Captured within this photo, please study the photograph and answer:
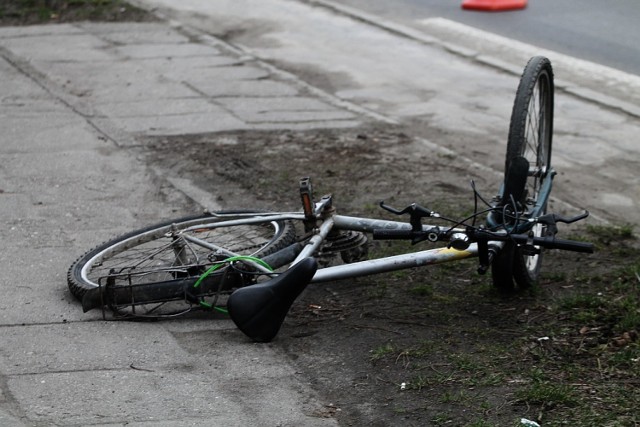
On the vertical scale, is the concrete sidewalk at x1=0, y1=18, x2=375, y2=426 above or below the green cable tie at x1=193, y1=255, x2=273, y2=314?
below

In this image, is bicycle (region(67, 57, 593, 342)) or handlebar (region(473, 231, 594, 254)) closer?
handlebar (region(473, 231, 594, 254))

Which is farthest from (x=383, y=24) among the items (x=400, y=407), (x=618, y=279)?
(x=400, y=407)

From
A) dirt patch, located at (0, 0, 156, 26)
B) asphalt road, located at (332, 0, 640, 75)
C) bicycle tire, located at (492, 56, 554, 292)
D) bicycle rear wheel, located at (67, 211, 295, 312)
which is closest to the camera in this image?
bicycle tire, located at (492, 56, 554, 292)

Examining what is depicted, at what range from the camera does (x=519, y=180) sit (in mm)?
5023

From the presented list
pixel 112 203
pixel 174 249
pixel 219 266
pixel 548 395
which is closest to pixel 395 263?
pixel 219 266

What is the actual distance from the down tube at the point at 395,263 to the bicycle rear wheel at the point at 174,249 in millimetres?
477

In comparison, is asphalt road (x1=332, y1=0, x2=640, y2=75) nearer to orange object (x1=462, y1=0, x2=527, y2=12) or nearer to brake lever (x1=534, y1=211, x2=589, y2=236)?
orange object (x1=462, y1=0, x2=527, y2=12)

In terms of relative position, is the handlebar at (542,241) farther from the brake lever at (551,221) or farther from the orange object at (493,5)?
the orange object at (493,5)

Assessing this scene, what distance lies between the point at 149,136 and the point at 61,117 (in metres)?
0.90

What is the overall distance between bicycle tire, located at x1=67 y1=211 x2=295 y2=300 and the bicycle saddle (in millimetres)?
544

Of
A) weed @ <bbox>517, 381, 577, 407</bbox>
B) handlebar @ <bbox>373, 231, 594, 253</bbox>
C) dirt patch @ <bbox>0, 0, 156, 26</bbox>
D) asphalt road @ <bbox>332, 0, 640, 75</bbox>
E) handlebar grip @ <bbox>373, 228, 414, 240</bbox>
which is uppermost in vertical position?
asphalt road @ <bbox>332, 0, 640, 75</bbox>

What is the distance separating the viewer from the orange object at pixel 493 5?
495 inches

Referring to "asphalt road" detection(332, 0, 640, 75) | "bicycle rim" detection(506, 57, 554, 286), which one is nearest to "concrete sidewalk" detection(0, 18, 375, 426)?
"bicycle rim" detection(506, 57, 554, 286)

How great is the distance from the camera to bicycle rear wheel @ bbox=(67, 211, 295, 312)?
205 inches
